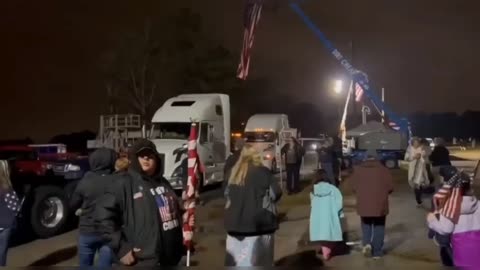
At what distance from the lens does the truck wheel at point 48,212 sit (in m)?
12.7

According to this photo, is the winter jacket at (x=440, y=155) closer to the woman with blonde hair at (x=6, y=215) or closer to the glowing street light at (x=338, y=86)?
the woman with blonde hair at (x=6, y=215)

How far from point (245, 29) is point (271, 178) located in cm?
3126

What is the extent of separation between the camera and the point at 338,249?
34.7 feet

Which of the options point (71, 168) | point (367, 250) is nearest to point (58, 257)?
point (71, 168)

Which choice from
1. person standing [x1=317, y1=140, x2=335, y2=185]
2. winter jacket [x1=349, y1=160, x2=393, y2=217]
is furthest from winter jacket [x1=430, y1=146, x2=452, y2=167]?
winter jacket [x1=349, y1=160, x2=393, y2=217]

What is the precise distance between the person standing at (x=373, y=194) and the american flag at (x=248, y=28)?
967 inches

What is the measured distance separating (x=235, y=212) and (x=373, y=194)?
3607 millimetres

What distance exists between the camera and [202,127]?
21.4 m

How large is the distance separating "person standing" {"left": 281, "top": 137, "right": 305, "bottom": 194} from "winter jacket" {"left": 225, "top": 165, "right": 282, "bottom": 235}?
12.3 meters

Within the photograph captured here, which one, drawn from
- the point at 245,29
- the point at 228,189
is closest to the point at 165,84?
the point at 245,29

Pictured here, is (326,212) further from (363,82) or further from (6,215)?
(363,82)

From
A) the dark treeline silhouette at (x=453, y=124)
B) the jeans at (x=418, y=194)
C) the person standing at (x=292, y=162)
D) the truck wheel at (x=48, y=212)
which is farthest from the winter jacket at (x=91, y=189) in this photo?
the dark treeline silhouette at (x=453, y=124)

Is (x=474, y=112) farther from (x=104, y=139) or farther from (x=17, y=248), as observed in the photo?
(x=17, y=248)

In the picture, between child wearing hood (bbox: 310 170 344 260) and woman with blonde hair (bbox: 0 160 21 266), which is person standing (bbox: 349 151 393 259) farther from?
woman with blonde hair (bbox: 0 160 21 266)
